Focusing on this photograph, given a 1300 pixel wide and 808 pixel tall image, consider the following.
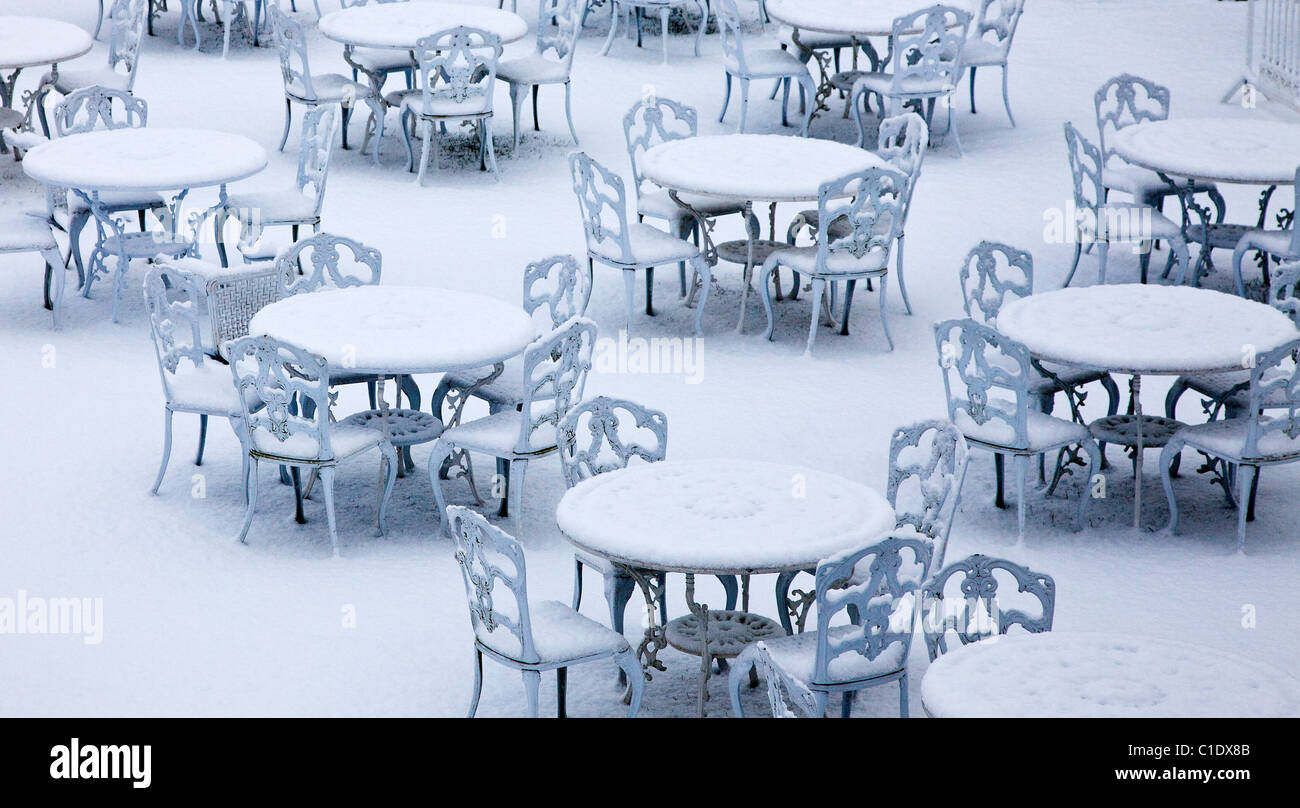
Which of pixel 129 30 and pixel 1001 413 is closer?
pixel 1001 413

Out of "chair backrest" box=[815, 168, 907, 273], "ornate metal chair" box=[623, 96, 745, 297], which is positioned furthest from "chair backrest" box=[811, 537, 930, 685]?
"ornate metal chair" box=[623, 96, 745, 297]

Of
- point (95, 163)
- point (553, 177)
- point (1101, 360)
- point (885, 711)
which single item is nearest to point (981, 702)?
point (885, 711)

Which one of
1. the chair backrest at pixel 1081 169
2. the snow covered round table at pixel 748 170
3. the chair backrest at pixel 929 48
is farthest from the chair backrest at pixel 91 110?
the chair backrest at pixel 1081 169

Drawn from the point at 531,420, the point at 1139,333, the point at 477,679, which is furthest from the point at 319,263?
the point at 1139,333

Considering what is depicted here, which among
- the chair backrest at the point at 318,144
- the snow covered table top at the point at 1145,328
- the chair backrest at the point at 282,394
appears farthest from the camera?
the chair backrest at the point at 318,144

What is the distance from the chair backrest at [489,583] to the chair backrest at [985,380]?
235 cm

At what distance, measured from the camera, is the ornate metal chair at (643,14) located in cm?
1366

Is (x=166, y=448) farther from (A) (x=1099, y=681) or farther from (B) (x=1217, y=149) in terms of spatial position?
(B) (x=1217, y=149)

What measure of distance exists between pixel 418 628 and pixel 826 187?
3316 millimetres

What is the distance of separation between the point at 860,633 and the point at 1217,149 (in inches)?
213

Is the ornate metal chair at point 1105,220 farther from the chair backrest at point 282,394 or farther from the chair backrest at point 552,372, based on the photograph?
the chair backrest at point 282,394

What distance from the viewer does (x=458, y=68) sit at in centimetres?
1103

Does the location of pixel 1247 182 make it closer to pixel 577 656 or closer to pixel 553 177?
pixel 553 177

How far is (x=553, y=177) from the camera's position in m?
11.5
